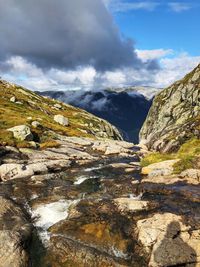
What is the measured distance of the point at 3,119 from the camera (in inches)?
4063

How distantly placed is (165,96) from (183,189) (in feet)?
390

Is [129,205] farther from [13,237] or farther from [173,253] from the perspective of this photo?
[13,237]

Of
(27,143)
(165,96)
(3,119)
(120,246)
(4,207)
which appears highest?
(165,96)

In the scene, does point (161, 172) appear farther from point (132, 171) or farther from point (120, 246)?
point (120, 246)

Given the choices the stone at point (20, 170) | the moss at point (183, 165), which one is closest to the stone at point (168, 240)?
the moss at point (183, 165)

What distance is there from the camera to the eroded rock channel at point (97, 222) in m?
24.8

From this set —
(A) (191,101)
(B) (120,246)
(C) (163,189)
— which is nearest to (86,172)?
(C) (163,189)

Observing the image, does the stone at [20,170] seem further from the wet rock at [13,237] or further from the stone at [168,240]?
the stone at [168,240]

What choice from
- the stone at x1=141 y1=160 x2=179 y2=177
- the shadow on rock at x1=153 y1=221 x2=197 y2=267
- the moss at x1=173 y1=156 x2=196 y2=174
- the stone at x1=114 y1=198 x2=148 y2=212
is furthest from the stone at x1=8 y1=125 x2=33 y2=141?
the shadow on rock at x1=153 y1=221 x2=197 y2=267

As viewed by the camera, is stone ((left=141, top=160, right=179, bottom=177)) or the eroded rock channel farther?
stone ((left=141, top=160, right=179, bottom=177))

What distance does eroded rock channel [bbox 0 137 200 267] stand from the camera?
2484cm

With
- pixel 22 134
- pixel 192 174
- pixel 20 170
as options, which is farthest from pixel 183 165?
pixel 22 134

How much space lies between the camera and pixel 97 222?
99.2 feet

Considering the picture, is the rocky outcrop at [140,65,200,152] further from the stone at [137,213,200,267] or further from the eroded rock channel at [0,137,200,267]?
the stone at [137,213,200,267]
